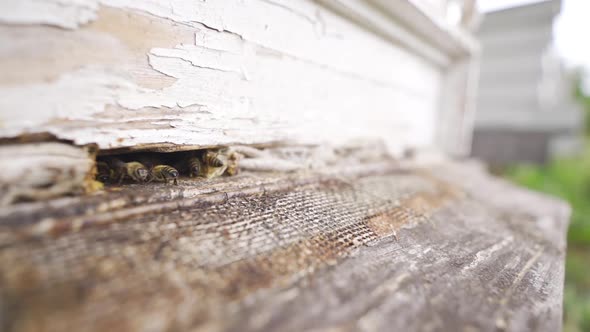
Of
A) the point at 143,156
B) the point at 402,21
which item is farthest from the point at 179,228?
the point at 402,21

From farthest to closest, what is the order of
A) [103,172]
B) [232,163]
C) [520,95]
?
[520,95], [232,163], [103,172]

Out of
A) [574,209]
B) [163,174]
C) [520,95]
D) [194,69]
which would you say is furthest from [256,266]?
[520,95]

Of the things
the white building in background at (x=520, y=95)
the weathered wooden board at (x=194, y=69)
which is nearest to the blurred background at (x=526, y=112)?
the white building in background at (x=520, y=95)

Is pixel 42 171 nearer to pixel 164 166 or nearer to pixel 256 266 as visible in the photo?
pixel 164 166

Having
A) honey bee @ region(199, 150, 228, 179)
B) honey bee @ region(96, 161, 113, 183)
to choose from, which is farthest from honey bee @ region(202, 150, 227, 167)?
honey bee @ region(96, 161, 113, 183)

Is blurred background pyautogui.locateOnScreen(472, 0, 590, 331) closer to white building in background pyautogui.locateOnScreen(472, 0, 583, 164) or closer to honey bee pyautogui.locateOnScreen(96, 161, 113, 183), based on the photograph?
white building in background pyautogui.locateOnScreen(472, 0, 583, 164)

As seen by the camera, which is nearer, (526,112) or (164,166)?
(164,166)

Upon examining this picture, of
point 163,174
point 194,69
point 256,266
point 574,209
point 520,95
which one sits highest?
point 520,95
